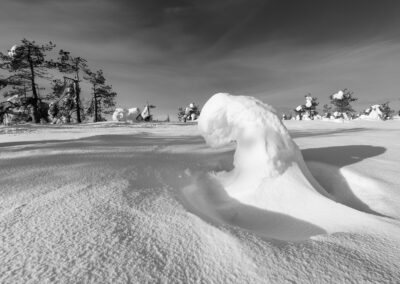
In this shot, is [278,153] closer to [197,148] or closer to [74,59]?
[197,148]

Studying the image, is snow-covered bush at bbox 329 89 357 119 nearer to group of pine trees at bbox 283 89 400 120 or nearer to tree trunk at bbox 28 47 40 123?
group of pine trees at bbox 283 89 400 120

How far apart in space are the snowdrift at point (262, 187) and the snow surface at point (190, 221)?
1cm

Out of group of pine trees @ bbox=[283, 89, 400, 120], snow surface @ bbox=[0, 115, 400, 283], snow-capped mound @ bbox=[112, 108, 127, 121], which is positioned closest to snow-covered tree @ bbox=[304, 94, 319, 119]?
group of pine trees @ bbox=[283, 89, 400, 120]

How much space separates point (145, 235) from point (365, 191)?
2500mm

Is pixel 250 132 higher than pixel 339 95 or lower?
lower

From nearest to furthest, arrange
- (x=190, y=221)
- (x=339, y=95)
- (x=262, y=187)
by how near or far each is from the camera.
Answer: (x=190, y=221)
(x=262, y=187)
(x=339, y=95)

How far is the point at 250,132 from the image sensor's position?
2.57 meters

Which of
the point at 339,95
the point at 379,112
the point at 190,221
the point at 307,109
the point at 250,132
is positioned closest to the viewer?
the point at 190,221

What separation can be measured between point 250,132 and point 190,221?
4.66ft

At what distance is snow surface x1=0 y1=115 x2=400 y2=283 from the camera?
103 cm

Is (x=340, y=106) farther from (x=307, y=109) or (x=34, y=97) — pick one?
(x=34, y=97)

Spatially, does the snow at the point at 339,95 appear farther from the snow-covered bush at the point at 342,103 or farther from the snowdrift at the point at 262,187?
the snowdrift at the point at 262,187

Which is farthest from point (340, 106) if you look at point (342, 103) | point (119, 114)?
point (119, 114)

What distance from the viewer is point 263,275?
3.34 feet
